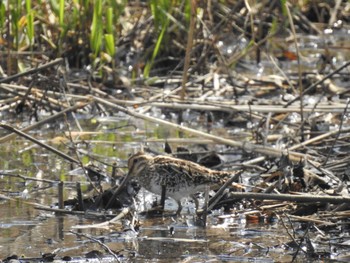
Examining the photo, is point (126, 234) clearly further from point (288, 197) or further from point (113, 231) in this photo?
point (288, 197)

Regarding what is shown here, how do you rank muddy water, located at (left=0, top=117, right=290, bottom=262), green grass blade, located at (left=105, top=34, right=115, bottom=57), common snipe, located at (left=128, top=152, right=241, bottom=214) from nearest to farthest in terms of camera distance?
muddy water, located at (left=0, top=117, right=290, bottom=262)
common snipe, located at (left=128, top=152, right=241, bottom=214)
green grass blade, located at (left=105, top=34, right=115, bottom=57)

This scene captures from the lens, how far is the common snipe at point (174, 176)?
6043 mm

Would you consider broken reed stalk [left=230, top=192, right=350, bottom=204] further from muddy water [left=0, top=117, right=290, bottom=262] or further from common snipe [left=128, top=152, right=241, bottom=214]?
common snipe [left=128, top=152, right=241, bottom=214]

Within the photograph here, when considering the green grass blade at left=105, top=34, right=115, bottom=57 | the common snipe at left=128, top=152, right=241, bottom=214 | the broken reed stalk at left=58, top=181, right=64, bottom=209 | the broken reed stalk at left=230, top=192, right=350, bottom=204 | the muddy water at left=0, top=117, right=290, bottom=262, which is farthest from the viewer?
the green grass blade at left=105, top=34, right=115, bottom=57

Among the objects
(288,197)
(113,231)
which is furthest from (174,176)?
(288,197)

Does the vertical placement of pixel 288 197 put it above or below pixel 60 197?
above

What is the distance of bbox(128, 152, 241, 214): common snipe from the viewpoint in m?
6.04

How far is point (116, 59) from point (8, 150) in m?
2.59

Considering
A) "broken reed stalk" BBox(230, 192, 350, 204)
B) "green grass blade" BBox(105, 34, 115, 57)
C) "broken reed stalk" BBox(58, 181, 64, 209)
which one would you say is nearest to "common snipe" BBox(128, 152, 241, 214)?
"broken reed stalk" BBox(58, 181, 64, 209)

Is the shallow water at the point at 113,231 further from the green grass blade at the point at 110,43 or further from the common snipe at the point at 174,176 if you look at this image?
the green grass blade at the point at 110,43

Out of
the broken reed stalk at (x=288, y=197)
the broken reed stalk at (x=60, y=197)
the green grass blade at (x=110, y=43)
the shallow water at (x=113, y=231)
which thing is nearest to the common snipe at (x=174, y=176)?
the shallow water at (x=113, y=231)

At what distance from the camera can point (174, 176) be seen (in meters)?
6.06

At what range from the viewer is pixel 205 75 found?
9.62 meters

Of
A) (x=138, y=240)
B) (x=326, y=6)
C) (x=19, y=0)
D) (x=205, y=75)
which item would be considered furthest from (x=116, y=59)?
(x=138, y=240)
